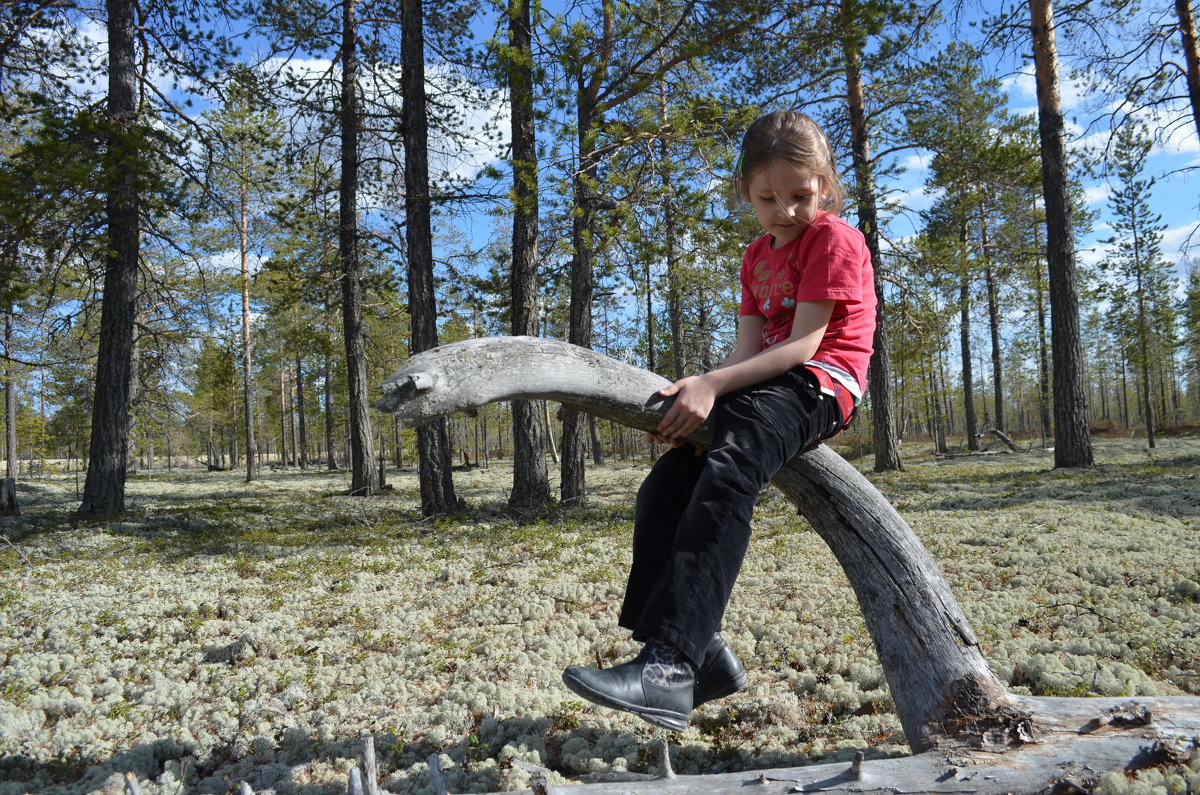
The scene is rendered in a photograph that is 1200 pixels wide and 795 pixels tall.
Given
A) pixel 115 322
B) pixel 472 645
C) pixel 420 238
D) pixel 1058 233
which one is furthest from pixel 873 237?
pixel 115 322

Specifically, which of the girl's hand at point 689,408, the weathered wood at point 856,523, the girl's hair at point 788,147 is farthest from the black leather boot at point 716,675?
the girl's hair at point 788,147

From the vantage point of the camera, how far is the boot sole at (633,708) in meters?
1.70

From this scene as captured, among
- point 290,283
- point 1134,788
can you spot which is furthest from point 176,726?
Result: point 290,283

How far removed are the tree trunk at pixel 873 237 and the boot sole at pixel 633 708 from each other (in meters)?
11.0

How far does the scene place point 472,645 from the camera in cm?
397

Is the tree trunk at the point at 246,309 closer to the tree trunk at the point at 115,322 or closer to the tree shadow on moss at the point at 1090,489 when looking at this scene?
the tree trunk at the point at 115,322

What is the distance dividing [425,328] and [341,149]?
5333 mm

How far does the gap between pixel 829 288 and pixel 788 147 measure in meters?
0.49

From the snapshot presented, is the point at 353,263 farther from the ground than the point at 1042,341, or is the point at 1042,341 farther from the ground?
the point at 353,263

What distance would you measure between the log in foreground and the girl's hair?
81 cm

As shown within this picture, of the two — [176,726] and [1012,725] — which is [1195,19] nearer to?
[1012,725]

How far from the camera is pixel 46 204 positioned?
7.65 metres

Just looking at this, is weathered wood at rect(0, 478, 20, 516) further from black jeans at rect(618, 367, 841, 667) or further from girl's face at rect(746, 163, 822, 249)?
girl's face at rect(746, 163, 822, 249)

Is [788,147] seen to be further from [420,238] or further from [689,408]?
[420,238]
